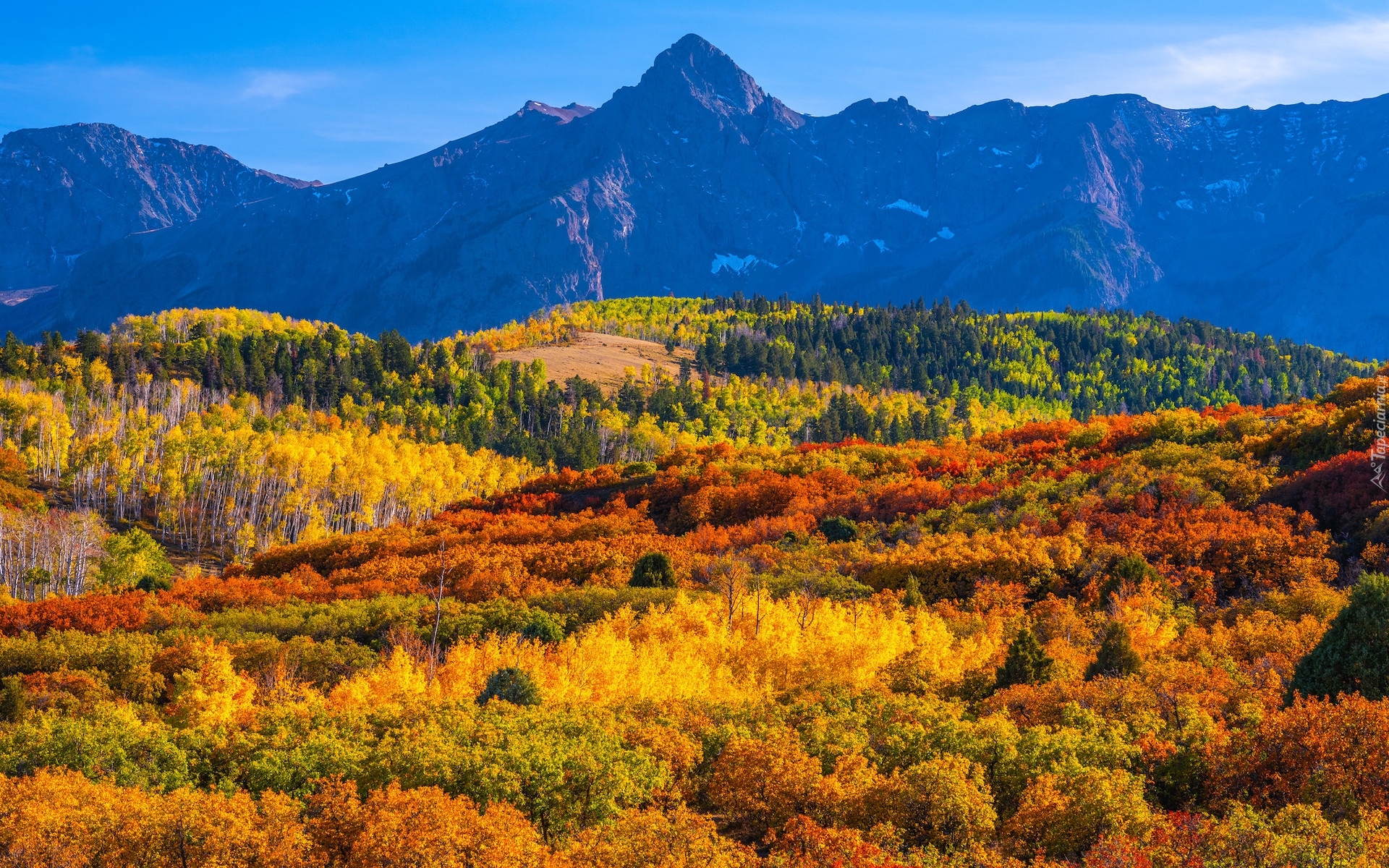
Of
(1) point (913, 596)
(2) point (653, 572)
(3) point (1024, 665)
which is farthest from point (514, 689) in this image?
(2) point (653, 572)

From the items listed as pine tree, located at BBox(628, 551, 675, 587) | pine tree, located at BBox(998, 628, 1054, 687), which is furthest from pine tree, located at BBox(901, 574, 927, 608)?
pine tree, located at BBox(998, 628, 1054, 687)

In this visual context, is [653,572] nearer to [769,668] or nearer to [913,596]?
[913,596]

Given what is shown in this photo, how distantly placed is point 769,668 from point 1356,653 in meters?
22.4

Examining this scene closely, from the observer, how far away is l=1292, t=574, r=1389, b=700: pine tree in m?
36.2

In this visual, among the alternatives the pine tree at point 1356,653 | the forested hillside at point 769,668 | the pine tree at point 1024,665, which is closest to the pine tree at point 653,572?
the forested hillside at point 769,668

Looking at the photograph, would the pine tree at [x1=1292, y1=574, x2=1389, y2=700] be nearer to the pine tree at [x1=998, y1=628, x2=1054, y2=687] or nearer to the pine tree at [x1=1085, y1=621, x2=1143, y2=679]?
the pine tree at [x1=1085, y1=621, x2=1143, y2=679]

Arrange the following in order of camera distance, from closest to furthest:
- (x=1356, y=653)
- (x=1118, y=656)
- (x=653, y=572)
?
(x=1356, y=653)
(x=1118, y=656)
(x=653, y=572)

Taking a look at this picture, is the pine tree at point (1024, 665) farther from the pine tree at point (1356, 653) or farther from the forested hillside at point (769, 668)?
the pine tree at point (1356, 653)

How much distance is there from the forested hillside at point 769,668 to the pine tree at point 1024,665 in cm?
13

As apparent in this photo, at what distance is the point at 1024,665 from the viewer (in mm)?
44219

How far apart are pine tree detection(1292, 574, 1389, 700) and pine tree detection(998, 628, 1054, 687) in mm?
9120

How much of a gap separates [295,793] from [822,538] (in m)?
52.2

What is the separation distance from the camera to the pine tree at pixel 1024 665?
44.2m

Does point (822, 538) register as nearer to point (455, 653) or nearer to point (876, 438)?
point (455, 653)
